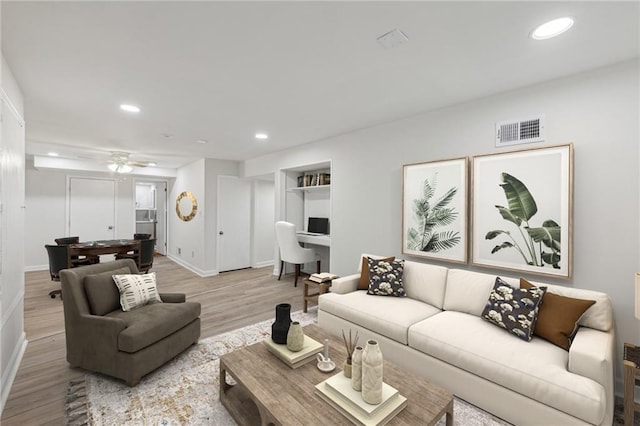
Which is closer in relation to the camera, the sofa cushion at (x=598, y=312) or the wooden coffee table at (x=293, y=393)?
the wooden coffee table at (x=293, y=393)

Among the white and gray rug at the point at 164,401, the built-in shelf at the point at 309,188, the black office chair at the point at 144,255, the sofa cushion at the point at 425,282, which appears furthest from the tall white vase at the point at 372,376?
the black office chair at the point at 144,255

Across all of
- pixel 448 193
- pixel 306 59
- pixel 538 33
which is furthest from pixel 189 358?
pixel 538 33

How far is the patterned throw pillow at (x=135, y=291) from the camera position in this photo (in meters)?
2.51

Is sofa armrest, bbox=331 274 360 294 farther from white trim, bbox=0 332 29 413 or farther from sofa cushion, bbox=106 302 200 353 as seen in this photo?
white trim, bbox=0 332 29 413

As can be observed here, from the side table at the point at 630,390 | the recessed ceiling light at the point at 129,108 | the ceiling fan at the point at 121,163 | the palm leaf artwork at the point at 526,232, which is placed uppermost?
the recessed ceiling light at the point at 129,108

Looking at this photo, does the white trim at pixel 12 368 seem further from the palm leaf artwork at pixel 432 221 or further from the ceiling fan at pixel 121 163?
the palm leaf artwork at pixel 432 221

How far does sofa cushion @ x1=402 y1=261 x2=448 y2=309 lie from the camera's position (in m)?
2.78

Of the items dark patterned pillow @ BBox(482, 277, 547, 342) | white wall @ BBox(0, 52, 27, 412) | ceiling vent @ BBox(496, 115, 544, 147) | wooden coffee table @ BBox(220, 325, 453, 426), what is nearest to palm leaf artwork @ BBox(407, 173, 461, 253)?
ceiling vent @ BBox(496, 115, 544, 147)

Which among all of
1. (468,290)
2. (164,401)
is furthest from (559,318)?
(164,401)

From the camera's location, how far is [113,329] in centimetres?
212

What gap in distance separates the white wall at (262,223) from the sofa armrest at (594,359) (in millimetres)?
5732

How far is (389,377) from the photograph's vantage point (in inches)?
66.2

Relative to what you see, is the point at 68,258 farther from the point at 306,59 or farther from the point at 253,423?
the point at 306,59

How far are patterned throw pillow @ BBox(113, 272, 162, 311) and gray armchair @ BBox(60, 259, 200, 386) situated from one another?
62 mm
